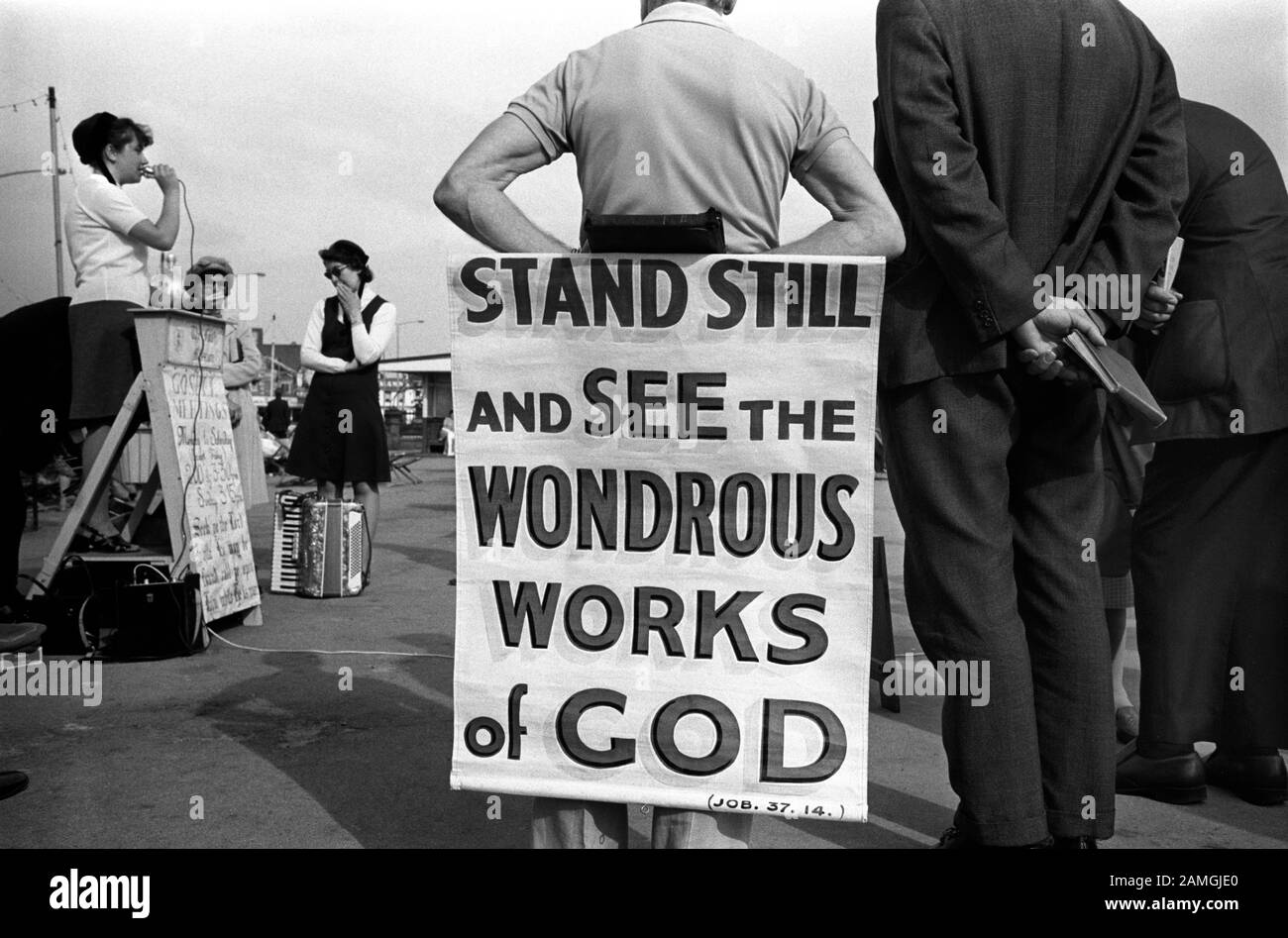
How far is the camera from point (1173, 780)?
3449 millimetres

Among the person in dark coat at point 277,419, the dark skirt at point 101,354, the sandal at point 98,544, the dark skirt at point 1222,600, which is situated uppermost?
the dark skirt at point 101,354

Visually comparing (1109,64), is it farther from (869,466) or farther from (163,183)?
(163,183)

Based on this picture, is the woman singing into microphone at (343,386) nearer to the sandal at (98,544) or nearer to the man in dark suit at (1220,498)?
the sandal at (98,544)

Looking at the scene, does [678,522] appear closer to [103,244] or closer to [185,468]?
[185,468]

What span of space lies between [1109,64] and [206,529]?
173 inches

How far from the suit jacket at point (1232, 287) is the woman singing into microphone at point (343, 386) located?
5.39 meters

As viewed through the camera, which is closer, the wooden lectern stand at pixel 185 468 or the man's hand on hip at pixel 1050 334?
the man's hand on hip at pixel 1050 334

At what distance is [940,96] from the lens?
8.68 ft

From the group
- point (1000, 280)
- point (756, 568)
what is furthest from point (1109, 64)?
point (756, 568)

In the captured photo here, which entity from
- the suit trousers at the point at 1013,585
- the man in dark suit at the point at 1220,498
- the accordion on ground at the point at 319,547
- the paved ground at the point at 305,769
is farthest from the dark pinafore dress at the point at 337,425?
the suit trousers at the point at 1013,585

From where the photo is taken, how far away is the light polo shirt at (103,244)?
5.77 metres

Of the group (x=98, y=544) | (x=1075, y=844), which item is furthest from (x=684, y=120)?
(x=98, y=544)

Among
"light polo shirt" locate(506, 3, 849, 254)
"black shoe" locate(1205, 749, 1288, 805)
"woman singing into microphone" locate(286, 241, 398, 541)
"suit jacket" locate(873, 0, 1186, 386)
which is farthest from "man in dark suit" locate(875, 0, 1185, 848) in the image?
"woman singing into microphone" locate(286, 241, 398, 541)

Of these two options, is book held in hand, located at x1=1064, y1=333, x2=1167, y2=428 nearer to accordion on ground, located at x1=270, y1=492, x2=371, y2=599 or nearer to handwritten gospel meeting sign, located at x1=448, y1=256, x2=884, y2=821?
handwritten gospel meeting sign, located at x1=448, y1=256, x2=884, y2=821
